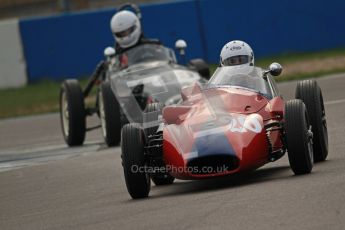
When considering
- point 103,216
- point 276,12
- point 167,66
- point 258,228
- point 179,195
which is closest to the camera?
point 258,228

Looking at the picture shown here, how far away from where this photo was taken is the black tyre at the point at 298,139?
9938 mm

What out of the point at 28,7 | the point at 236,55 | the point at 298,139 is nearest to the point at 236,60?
the point at 236,55

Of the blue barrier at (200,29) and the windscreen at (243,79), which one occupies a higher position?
the windscreen at (243,79)

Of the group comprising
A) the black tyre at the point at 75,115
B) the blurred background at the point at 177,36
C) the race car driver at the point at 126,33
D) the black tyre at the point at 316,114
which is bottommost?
the blurred background at the point at 177,36

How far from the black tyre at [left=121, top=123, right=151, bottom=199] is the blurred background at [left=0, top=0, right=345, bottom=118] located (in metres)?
16.0

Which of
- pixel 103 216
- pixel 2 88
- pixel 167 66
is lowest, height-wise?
pixel 2 88

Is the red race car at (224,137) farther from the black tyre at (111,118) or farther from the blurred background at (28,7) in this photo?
the blurred background at (28,7)

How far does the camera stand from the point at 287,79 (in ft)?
79.1

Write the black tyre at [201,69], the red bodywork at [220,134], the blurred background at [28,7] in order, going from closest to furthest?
1. the red bodywork at [220,134]
2. the black tyre at [201,69]
3. the blurred background at [28,7]

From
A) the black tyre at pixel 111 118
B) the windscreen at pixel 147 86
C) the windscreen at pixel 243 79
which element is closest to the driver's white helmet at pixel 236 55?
the windscreen at pixel 243 79

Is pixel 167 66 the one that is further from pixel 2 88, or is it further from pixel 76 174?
pixel 2 88

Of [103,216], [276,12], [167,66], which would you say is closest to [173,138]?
[103,216]

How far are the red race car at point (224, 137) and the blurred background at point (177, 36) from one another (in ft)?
49.5

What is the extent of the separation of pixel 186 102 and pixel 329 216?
369 centimetres
